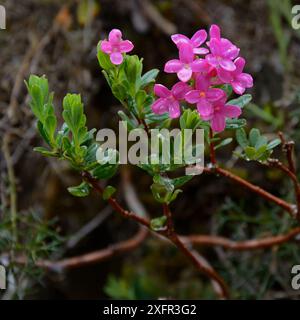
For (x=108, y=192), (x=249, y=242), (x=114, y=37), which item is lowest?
(x=249, y=242)

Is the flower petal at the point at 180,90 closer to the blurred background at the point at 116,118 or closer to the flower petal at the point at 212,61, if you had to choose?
the flower petal at the point at 212,61

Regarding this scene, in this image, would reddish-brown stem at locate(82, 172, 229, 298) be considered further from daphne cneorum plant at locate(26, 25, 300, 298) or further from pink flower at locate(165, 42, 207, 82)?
pink flower at locate(165, 42, 207, 82)

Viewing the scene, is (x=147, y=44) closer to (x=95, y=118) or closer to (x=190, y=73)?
(x=95, y=118)

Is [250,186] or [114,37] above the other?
[114,37]

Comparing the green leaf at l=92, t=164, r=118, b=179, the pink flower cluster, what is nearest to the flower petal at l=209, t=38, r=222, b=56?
the pink flower cluster

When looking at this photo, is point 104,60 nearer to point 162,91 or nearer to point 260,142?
point 162,91

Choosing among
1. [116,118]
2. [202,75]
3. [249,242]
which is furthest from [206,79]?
[116,118]

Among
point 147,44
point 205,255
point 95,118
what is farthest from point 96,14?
point 205,255
